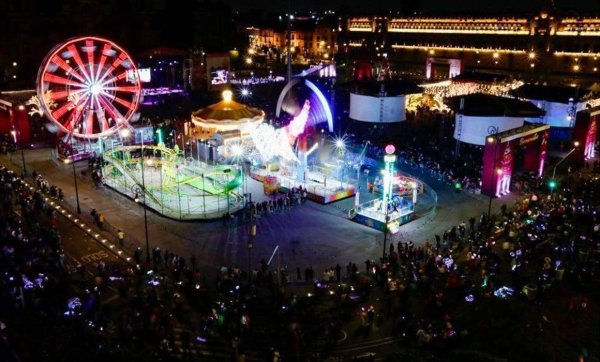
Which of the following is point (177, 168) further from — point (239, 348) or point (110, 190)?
point (239, 348)

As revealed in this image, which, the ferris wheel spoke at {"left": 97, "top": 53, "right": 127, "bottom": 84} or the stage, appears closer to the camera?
the stage

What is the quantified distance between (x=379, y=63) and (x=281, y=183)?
4204 centimetres

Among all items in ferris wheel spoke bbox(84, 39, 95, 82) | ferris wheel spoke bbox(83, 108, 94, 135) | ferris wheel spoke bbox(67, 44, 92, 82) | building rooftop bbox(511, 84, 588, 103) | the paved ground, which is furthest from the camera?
building rooftop bbox(511, 84, 588, 103)

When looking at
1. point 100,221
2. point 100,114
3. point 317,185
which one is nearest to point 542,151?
point 317,185

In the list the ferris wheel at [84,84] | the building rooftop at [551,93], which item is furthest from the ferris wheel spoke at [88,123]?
the building rooftop at [551,93]

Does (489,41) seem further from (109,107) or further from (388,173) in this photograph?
(109,107)

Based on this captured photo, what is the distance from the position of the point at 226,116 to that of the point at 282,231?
14.5 meters

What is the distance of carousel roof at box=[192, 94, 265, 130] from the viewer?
138 ft

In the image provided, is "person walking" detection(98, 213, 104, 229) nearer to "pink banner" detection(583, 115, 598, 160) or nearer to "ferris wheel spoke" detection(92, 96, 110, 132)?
"ferris wheel spoke" detection(92, 96, 110, 132)

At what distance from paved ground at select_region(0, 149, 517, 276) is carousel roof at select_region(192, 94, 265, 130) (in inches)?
260

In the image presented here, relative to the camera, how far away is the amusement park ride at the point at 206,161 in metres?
34.9

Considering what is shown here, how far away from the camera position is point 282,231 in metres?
31.1

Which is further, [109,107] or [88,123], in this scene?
[109,107]

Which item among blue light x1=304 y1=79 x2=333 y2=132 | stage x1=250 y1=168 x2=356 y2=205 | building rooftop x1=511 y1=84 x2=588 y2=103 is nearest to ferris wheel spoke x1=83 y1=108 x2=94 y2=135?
stage x1=250 y1=168 x2=356 y2=205
